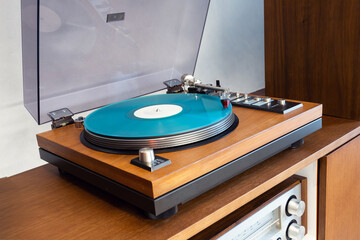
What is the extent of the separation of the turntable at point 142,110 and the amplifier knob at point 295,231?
24 centimetres

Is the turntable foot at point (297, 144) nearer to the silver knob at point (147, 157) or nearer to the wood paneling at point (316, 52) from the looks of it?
the wood paneling at point (316, 52)

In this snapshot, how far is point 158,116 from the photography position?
1.00 metres

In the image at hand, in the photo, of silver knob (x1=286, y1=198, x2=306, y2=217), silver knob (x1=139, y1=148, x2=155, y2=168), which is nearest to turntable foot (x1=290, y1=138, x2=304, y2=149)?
silver knob (x1=286, y1=198, x2=306, y2=217)

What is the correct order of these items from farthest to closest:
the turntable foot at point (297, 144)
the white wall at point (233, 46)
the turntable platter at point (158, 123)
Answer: the white wall at point (233, 46)
the turntable foot at point (297, 144)
the turntable platter at point (158, 123)

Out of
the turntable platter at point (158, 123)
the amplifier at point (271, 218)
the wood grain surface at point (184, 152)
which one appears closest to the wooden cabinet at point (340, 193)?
the amplifier at point (271, 218)

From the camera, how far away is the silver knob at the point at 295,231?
41.7 inches

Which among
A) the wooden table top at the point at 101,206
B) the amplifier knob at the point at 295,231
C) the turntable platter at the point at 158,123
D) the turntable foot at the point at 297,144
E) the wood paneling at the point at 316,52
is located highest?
Result: the wood paneling at the point at 316,52

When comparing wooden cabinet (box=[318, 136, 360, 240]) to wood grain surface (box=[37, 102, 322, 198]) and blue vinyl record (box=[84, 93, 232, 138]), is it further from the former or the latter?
blue vinyl record (box=[84, 93, 232, 138])

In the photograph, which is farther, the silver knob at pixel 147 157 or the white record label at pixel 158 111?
the white record label at pixel 158 111

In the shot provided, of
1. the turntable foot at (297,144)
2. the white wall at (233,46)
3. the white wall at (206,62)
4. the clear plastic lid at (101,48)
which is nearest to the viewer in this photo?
the clear plastic lid at (101,48)

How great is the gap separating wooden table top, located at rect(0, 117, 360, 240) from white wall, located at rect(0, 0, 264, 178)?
0.36 meters

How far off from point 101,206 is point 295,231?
1.85 feet

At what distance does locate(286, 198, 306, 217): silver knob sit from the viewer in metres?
1.03

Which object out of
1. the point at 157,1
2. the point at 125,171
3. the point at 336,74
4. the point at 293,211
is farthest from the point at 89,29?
the point at 336,74
